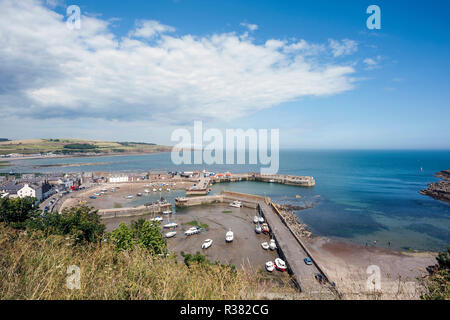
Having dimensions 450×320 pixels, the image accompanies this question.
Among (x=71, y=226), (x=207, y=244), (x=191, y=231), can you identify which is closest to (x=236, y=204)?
(x=191, y=231)

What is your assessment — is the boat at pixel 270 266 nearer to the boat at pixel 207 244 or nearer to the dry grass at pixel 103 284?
the boat at pixel 207 244

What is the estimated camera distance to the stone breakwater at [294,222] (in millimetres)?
21438

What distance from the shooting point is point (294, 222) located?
2453cm

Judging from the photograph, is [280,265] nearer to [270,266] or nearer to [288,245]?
[270,266]

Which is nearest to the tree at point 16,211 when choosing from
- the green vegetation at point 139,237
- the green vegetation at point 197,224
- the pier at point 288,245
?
the green vegetation at point 139,237

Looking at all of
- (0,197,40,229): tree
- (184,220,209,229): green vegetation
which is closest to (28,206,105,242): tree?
(0,197,40,229): tree

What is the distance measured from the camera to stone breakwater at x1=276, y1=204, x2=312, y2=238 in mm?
21438

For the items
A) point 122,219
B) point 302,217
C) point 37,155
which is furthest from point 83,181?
point 37,155
